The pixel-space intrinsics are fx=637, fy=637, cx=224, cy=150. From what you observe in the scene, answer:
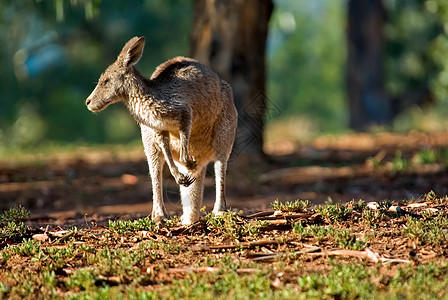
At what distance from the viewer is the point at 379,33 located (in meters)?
21.6

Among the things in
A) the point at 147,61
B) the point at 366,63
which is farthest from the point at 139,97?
the point at 147,61

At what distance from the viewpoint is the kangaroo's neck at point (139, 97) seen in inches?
206

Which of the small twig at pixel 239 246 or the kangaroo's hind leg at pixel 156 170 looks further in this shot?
the kangaroo's hind leg at pixel 156 170

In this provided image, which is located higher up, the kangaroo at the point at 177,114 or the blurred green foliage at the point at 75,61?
the blurred green foliage at the point at 75,61

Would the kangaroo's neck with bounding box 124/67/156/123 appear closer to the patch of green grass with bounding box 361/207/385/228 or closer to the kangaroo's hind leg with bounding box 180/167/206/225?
the kangaroo's hind leg with bounding box 180/167/206/225

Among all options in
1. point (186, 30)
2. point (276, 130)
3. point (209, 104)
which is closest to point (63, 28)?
point (186, 30)

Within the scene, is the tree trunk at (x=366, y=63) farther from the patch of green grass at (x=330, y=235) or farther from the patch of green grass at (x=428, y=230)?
the patch of green grass at (x=330, y=235)

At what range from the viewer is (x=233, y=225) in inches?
202

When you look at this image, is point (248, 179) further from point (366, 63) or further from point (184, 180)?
point (366, 63)

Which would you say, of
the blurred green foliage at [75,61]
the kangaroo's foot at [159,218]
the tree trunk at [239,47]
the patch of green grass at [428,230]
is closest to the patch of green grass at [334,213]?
the patch of green grass at [428,230]

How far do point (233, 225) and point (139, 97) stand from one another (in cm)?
130

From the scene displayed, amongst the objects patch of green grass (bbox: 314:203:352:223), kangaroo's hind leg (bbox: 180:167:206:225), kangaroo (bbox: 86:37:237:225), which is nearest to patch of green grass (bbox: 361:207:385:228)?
patch of green grass (bbox: 314:203:352:223)

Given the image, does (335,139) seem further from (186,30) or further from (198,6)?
(186,30)

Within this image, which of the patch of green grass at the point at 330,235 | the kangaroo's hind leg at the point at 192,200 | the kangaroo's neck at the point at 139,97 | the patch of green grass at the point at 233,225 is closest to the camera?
the patch of green grass at the point at 330,235
